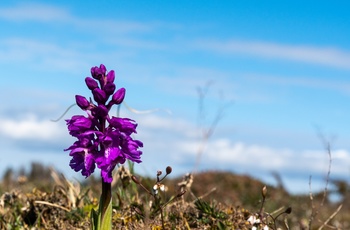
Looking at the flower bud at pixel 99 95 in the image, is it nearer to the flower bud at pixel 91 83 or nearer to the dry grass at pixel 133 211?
the flower bud at pixel 91 83

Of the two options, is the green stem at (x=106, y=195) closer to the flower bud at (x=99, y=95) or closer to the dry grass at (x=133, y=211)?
the flower bud at (x=99, y=95)

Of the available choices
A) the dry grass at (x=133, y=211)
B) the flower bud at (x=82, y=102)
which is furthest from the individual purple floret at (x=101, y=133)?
the dry grass at (x=133, y=211)

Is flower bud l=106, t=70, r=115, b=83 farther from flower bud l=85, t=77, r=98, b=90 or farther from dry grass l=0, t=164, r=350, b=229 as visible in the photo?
dry grass l=0, t=164, r=350, b=229

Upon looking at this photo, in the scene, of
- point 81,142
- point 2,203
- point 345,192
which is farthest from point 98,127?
point 345,192

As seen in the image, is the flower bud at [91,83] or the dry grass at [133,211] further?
the dry grass at [133,211]

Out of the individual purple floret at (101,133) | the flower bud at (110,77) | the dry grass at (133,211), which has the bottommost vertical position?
the dry grass at (133,211)

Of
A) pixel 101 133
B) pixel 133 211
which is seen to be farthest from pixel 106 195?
pixel 133 211

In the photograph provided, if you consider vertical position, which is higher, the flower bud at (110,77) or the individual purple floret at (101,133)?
the flower bud at (110,77)

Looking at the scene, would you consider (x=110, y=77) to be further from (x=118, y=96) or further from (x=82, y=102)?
(x=82, y=102)

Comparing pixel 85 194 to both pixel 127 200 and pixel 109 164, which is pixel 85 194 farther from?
pixel 109 164

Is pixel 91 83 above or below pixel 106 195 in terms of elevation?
above

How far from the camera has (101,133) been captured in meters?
4.93

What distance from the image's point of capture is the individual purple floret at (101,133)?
4895 millimetres

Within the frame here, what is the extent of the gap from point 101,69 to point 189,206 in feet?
7.40
